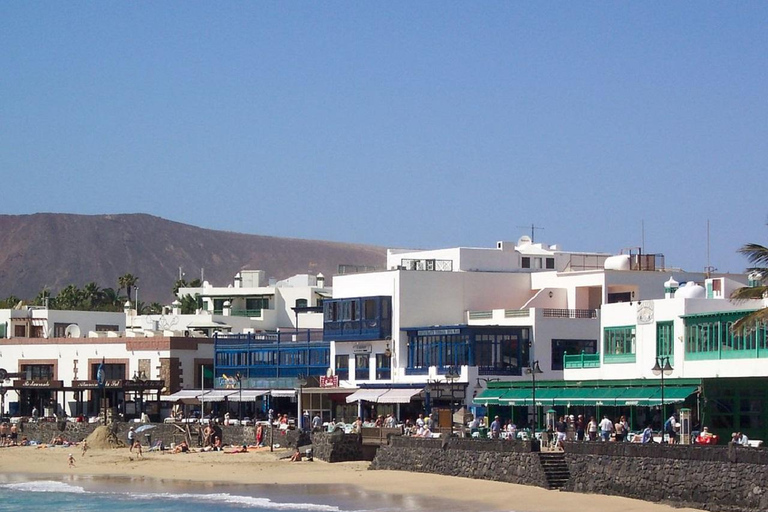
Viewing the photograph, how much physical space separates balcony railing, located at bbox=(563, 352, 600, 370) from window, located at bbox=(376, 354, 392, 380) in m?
9.84

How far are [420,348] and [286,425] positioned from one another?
7.18 m

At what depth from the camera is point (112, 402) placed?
78.8 m

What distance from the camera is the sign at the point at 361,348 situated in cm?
6744

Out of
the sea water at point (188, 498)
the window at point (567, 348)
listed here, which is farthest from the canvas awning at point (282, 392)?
the sea water at point (188, 498)

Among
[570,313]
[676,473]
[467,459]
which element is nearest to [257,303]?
[570,313]

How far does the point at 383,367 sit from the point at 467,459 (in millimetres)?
18347

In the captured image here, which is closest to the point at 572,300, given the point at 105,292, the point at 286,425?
the point at 286,425

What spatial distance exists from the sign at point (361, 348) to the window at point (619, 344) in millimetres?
14678

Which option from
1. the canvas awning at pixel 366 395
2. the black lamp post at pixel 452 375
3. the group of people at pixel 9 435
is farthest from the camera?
the group of people at pixel 9 435

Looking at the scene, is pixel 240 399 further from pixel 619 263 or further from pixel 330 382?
pixel 619 263

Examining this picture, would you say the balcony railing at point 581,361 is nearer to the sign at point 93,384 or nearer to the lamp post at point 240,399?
the lamp post at point 240,399

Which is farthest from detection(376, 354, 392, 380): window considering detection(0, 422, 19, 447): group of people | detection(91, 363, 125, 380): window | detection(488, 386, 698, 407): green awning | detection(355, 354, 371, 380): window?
detection(0, 422, 19, 447): group of people

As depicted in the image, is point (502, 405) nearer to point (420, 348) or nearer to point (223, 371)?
point (420, 348)

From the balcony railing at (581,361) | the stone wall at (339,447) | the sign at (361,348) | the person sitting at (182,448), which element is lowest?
the person sitting at (182,448)
